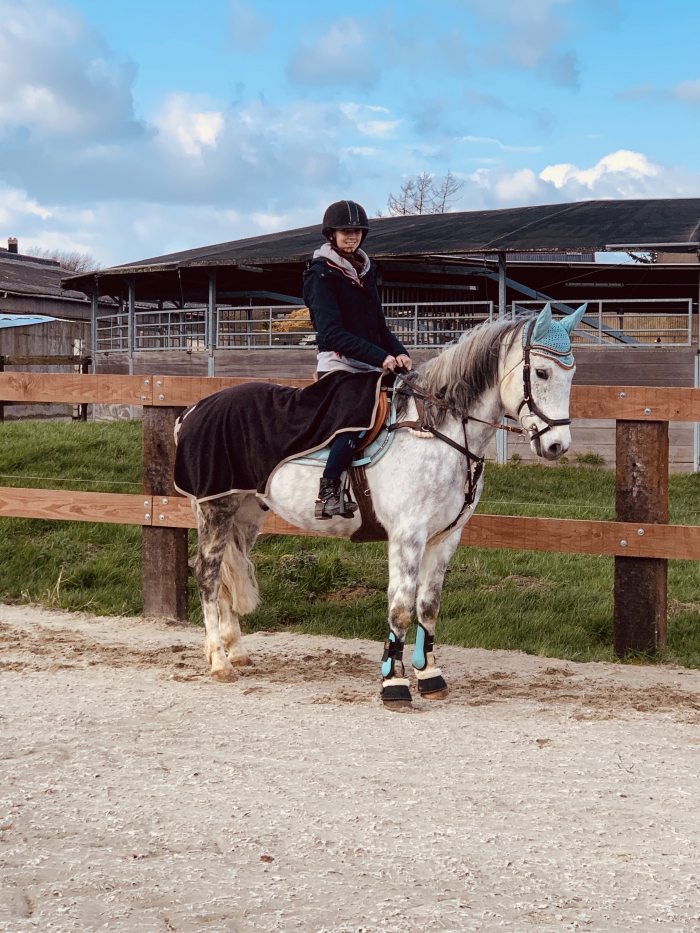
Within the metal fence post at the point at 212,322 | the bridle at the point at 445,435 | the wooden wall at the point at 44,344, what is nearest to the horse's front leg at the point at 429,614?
the bridle at the point at 445,435

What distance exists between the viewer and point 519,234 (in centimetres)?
1970

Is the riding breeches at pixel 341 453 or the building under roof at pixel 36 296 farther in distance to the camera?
the building under roof at pixel 36 296

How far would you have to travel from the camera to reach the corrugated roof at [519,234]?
1805cm

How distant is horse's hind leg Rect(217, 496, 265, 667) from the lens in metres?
5.36

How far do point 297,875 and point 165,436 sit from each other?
4023 mm

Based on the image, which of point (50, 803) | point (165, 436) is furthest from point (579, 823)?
point (165, 436)

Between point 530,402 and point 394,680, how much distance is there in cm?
140

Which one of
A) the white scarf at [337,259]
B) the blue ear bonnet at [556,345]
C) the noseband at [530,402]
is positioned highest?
the white scarf at [337,259]

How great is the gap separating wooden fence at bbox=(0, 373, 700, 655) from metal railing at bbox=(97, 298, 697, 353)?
1217 cm

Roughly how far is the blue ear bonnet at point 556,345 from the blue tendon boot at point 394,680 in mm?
1456

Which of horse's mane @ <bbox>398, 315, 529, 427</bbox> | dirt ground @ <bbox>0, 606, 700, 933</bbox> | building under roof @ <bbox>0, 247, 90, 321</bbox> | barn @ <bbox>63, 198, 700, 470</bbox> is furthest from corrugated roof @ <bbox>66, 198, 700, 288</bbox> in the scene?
dirt ground @ <bbox>0, 606, 700, 933</bbox>

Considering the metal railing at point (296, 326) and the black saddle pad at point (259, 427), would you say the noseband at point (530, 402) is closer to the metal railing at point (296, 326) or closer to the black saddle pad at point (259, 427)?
the black saddle pad at point (259, 427)

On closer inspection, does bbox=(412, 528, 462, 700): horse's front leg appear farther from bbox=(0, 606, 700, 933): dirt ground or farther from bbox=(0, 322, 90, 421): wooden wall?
bbox=(0, 322, 90, 421): wooden wall

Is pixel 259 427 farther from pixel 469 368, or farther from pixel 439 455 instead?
pixel 469 368
